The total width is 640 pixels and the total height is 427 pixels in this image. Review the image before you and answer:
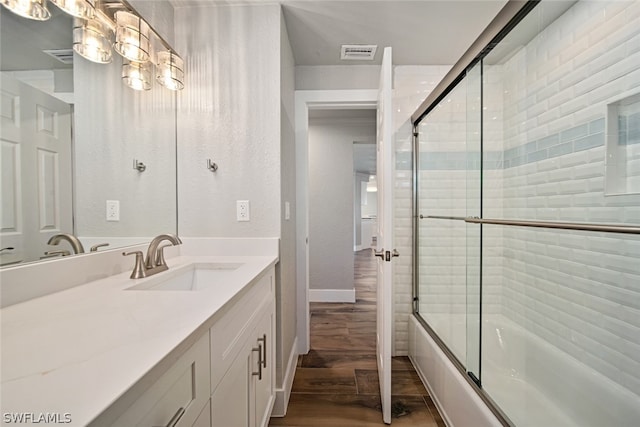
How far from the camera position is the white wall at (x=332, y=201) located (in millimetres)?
3555

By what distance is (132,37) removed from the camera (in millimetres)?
1257

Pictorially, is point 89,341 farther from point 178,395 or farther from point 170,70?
point 170,70

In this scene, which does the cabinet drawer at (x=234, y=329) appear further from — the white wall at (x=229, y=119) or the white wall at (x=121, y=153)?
the white wall at (x=121, y=153)

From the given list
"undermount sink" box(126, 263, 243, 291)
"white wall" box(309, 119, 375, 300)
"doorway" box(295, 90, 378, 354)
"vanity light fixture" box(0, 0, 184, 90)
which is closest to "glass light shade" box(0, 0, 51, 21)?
"vanity light fixture" box(0, 0, 184, 90)

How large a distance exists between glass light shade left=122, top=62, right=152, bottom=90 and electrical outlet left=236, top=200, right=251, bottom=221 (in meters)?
0.75

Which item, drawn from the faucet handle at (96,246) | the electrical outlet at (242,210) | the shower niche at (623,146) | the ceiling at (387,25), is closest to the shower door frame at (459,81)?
the ceiling at (387,25)

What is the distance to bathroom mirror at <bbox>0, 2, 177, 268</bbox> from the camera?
0.78m

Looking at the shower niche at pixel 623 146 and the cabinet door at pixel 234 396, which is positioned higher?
the shower niche at pixel 623 146

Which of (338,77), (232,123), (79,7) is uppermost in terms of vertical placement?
(338,77)

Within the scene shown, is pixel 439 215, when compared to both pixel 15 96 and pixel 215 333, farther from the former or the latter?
pixel 15 96

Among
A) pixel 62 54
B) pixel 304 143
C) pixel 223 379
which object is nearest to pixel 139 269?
pixel 223 379

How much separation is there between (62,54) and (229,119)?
2.51ft

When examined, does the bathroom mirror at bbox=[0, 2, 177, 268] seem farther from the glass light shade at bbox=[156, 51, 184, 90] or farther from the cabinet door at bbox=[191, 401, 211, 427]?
the cabinet door at bbox=[191, 401, 211, 427]

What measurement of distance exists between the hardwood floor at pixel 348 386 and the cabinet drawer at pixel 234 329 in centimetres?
84
